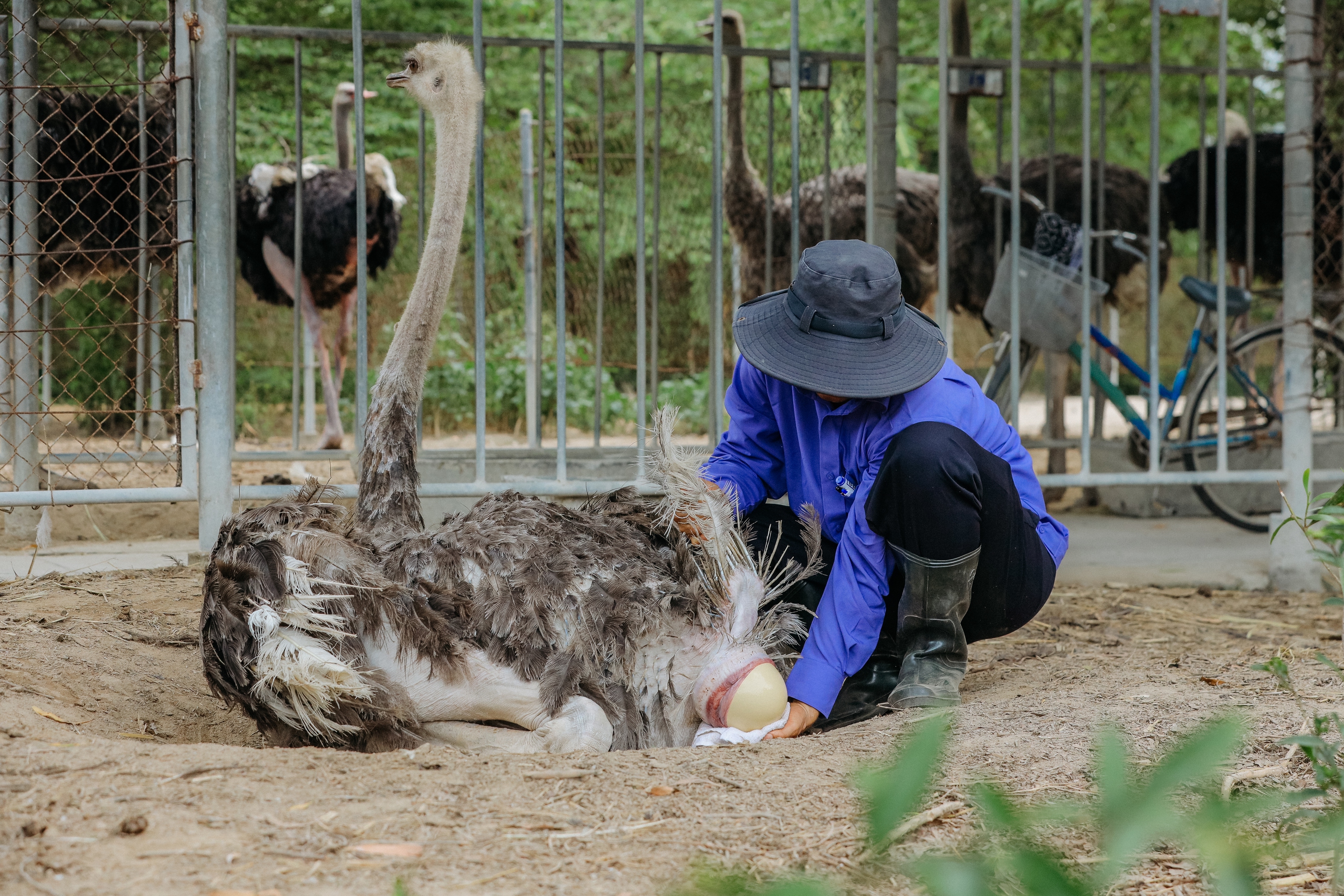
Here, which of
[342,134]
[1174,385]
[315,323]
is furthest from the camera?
[342,134]

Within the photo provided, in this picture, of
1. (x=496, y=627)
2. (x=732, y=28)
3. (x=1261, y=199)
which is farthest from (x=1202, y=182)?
(x=496, y=627)

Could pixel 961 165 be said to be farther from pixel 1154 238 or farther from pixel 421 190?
pixel 421 190

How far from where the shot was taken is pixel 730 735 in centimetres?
247

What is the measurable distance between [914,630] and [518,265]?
7.34 meters

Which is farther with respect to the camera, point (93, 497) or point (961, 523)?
point (93, 497)

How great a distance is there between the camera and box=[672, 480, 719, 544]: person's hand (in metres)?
2.58

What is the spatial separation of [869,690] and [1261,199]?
5318 mm

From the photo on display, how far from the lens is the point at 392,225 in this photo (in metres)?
7.34

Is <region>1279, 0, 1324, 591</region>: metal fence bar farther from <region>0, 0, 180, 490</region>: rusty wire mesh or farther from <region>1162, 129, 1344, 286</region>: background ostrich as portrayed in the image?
Answer: <region>0, 0, 180, 490</region>: rusty wire mesh

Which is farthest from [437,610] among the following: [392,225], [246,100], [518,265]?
[246,100]

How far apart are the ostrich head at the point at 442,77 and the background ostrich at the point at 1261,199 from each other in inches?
193

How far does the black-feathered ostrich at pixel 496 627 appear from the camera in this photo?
2.29 m

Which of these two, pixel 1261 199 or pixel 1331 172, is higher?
pixel 1331 172

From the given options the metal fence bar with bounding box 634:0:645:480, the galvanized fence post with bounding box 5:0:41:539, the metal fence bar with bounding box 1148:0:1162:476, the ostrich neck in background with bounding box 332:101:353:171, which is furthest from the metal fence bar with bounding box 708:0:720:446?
the ostrich neck in background with bounding box 332:101:353:171
